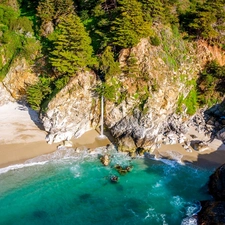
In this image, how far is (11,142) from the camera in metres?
32.8

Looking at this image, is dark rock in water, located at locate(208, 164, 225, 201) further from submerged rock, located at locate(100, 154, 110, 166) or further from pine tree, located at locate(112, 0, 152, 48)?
pine tree, located at locate(112, 0, 152, 48)

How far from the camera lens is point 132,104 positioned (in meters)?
33.0

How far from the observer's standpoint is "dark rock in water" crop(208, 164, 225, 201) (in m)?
24.9

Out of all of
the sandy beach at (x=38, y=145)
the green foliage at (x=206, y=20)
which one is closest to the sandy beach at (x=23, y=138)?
the sandy beach at (x=38, y=145)

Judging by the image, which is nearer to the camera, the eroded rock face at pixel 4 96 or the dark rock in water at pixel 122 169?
the dark rock in water at pixel 122 169

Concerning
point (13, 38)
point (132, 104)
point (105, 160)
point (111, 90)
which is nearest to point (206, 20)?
point (132, 104)

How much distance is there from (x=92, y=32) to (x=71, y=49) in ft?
23.6

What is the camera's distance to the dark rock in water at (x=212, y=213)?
844 inches

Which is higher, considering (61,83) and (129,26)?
(129,26)

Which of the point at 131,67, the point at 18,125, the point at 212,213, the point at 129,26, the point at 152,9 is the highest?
the point at 152,9

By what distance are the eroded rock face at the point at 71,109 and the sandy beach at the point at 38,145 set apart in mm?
1466

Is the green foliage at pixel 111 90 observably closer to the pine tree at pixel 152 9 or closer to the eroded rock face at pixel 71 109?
the eroded rock face at pixel 71 109

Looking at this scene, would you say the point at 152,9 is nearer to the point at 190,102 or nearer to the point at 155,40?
the point at 155,40

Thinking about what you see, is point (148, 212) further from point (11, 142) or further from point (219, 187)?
point (11, 142)
